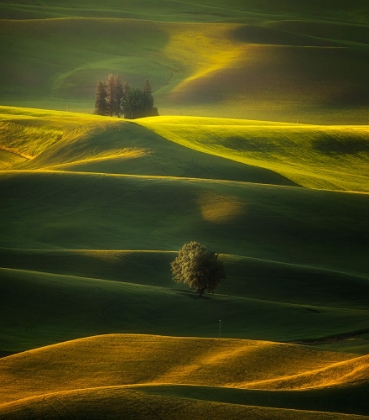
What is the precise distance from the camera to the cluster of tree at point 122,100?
114m

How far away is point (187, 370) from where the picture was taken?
3906 cm

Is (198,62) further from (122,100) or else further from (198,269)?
(198,269)

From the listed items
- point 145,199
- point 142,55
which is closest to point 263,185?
point 145,199

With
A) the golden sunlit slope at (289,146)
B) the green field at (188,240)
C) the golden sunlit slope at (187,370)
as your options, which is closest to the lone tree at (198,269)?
the green field at (188,240)

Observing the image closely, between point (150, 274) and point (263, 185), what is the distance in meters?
20.1

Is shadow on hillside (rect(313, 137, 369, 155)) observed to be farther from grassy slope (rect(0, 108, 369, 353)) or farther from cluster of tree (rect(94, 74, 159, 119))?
cluster of tree (rect(94, 74, 159, 119))

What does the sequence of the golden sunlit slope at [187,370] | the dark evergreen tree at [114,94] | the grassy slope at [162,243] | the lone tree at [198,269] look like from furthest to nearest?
1. the dark evergreen tree at [114,94]
2. the lone tree at [198,269]
3. the grassy slope at [162,243]
4. the golden sunlit slope at [187,370]

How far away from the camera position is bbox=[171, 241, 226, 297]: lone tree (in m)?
52.8

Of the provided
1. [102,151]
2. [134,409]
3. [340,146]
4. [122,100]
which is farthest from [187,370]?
[122,100]

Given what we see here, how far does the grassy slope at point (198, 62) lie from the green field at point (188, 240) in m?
0.60

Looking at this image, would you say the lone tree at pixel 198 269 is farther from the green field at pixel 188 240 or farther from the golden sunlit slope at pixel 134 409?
the golden sunlit slope at pixel 134 409

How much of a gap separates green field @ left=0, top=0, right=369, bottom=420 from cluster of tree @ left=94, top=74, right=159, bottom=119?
24.0 feet

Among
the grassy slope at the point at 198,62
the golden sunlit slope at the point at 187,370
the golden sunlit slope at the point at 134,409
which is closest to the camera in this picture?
the golden sunlit slope at the point at 134,409

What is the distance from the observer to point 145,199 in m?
71.4
